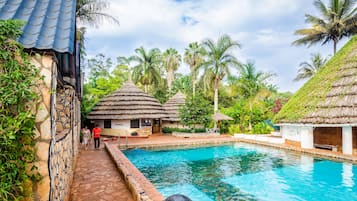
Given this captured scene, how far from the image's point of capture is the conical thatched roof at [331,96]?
13.0m

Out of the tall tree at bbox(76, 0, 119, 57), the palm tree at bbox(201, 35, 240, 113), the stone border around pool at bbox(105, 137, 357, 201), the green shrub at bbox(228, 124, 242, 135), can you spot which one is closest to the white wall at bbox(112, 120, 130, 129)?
the stone border around pool at bbox(105, 137, 357, 201)

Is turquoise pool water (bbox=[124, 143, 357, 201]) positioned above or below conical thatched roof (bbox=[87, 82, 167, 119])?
below

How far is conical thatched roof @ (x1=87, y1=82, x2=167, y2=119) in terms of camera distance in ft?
71.2

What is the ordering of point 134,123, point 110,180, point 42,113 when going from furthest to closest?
1. point 134,123
2. point 110,180
3. point 42,113

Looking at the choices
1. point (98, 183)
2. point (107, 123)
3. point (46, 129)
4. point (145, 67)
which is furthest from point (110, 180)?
point (145, 67)

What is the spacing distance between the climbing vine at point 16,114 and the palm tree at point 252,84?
2374 cm

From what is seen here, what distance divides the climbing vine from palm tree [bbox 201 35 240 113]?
21.0 meters

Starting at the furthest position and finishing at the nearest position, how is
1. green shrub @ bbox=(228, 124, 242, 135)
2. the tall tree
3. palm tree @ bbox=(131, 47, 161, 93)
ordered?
palm tree @ bbox=(131, 47, 161, 93), green shrub @ bbox=(228, 124, 242, 135), the tall tree

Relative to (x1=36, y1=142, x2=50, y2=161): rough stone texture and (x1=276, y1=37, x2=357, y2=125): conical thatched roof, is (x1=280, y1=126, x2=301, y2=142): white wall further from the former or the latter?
(x1=36, y1=142, x2=50, y2=161): rough stone texture

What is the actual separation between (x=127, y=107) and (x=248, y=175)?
1428cm

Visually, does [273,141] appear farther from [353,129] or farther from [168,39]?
[168,39]

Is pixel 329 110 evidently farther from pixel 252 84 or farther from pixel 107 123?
pixel 107 123

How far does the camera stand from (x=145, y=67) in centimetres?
3409

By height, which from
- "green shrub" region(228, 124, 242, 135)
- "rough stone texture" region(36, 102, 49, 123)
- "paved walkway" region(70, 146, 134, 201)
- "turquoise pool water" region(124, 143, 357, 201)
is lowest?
"turquoise pool water" region(124, 143, 357, 201)
